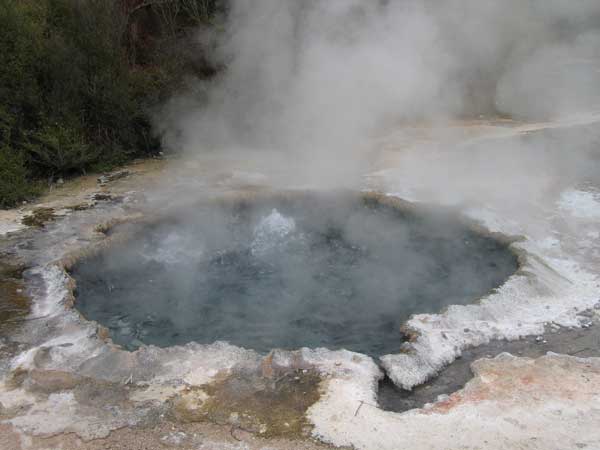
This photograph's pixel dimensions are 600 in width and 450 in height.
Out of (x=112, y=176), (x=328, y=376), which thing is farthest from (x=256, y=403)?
(x=112, y=176)

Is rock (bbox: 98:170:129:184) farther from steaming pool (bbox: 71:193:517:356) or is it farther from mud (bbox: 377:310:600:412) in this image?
mud (bbox: 377:310:600:412)

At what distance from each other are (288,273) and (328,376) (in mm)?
1665

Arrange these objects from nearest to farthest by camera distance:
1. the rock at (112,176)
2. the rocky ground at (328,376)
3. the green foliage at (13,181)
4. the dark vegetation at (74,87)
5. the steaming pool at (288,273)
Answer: the rocky ground at (328,376), the steaming pool at (288,273), the green foliage at (13,181), the dark vegetation at (74,87), the rock at (112,176)

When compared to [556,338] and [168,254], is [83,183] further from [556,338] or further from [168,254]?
[556,338]

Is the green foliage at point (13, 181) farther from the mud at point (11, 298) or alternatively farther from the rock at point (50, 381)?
the rock at point (50, 381)

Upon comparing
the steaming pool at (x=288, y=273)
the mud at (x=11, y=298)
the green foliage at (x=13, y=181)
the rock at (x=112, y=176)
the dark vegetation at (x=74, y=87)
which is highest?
the dark vegetation at (x=74, y=87)

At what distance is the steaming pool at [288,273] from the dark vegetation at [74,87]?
183 cm

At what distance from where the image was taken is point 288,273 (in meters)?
4.98

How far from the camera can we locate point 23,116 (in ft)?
22.3

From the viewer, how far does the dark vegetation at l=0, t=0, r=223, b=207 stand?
21.7 ft

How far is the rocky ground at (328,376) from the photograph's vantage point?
2.95 metres

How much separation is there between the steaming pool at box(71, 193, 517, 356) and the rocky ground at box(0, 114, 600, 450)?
250 millimetres

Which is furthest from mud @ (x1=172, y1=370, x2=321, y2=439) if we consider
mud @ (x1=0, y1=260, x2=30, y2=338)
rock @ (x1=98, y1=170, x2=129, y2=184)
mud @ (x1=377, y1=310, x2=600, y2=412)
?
rock @ (x1=98, y1=170, x2=129, y2=184)

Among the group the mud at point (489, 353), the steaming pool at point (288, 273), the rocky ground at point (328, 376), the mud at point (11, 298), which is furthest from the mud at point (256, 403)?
the mud at point (11, 298)
